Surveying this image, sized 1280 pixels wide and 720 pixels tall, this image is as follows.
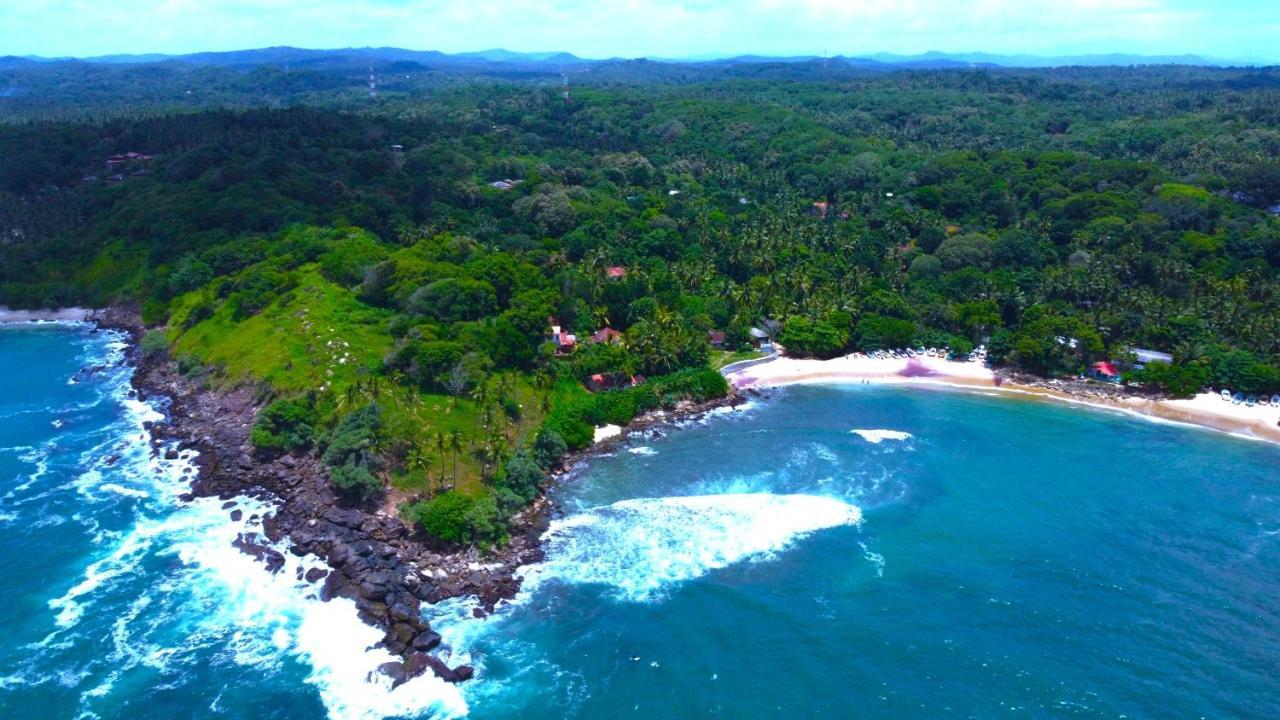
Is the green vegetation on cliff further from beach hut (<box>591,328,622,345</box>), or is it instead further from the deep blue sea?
the deep blue sea

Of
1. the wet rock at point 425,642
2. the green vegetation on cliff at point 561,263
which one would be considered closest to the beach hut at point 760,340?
the green vegetation on cliff at point 561,263

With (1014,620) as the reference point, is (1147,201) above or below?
above

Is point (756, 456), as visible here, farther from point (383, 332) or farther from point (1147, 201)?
point (1147, 201)

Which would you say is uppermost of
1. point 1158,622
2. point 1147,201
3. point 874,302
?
point 1147,201

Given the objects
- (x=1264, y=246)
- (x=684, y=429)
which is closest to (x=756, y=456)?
(x=684, y=429)

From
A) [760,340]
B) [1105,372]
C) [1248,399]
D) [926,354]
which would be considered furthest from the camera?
[760,340]

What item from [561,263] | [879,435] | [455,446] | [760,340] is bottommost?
[879,435]

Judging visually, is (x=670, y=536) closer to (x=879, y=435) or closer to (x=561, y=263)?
(x=879, y=435)

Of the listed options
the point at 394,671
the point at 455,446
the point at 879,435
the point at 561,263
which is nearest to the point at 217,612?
the point at 394,671
